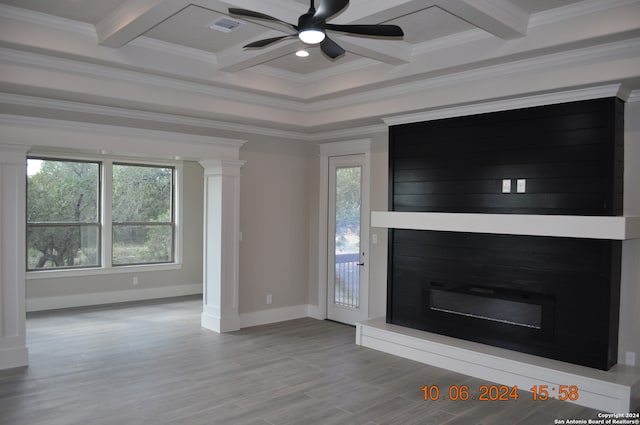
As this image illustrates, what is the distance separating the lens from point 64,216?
740 centimetres

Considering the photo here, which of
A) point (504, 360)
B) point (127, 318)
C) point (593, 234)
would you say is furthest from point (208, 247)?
point (593, 234)

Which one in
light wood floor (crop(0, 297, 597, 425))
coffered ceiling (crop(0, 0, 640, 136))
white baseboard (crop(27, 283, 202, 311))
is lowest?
light wood floor (crop(0, 297, 597, 425))

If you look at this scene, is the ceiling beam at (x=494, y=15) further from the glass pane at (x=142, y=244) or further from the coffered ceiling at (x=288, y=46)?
the glass pane at (x=142, y=244)

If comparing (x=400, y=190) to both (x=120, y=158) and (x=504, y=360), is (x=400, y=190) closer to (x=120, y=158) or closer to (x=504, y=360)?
(x=504, y=360)

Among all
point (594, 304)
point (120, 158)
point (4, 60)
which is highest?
point (4, 60)

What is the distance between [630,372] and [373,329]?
7.93 ft

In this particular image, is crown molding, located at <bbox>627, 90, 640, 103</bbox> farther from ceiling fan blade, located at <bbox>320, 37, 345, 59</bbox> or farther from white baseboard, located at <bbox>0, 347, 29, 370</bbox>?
white baseboard, located at <bbox>0, 347, 29, 370</bbox>

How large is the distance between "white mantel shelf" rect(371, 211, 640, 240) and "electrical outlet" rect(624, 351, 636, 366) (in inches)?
41.4

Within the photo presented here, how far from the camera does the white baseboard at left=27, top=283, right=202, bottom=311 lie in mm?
7102

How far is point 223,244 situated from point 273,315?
1289 millimetres

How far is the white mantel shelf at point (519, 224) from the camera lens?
3.80 meters

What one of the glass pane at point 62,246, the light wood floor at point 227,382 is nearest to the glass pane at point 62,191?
the glass pane at point 62,246

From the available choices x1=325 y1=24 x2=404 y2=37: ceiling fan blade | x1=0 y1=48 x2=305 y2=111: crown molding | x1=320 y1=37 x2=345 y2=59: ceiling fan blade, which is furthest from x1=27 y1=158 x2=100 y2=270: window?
x1=325 y1=24 x2=404 y2=37: ceiling fan blade

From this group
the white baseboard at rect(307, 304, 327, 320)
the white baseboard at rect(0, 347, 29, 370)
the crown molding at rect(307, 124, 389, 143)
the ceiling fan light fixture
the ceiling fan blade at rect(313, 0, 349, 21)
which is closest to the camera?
the ceiling fan blade at rect(313, 0, 349, 21)
